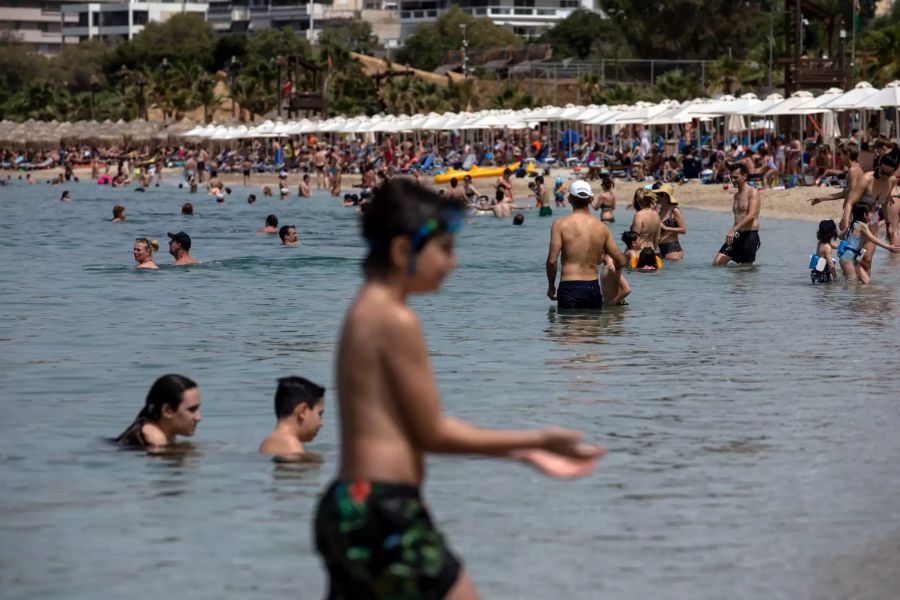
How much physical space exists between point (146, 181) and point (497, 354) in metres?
52.6

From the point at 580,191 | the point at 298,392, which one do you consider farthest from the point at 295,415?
the point at 580,191

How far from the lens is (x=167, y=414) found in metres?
8.12

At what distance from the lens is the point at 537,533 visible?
6652mm

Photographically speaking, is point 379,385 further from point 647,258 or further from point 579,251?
point 647,258

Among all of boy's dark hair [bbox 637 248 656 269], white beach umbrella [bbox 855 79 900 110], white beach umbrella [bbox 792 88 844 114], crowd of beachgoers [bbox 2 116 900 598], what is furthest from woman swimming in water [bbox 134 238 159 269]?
white beach umbrella [bbox 792 88 844 114]

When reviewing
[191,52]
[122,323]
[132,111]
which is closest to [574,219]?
[122,323]

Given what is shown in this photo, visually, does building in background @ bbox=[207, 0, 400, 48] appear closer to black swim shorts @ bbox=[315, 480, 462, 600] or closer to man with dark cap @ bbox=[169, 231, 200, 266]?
man with dark cap @ bbox=[169, 231, 200, 266]

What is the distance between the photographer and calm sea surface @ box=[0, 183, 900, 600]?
244 inches

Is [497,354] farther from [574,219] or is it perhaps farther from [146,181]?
[146,181]

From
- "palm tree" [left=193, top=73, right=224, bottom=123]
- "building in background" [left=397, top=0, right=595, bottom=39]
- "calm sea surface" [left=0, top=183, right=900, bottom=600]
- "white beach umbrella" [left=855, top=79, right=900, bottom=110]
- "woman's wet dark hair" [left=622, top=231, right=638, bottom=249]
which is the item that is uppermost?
"building in background" [left=397, top=0, right=595, bottom=39]

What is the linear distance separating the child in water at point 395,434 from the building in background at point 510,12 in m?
150

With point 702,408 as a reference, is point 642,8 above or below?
above

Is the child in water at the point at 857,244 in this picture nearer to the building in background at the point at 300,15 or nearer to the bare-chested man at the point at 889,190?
the bare-chested man at the point at 889,190

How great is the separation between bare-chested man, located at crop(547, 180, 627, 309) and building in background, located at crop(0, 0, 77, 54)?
535 ft
